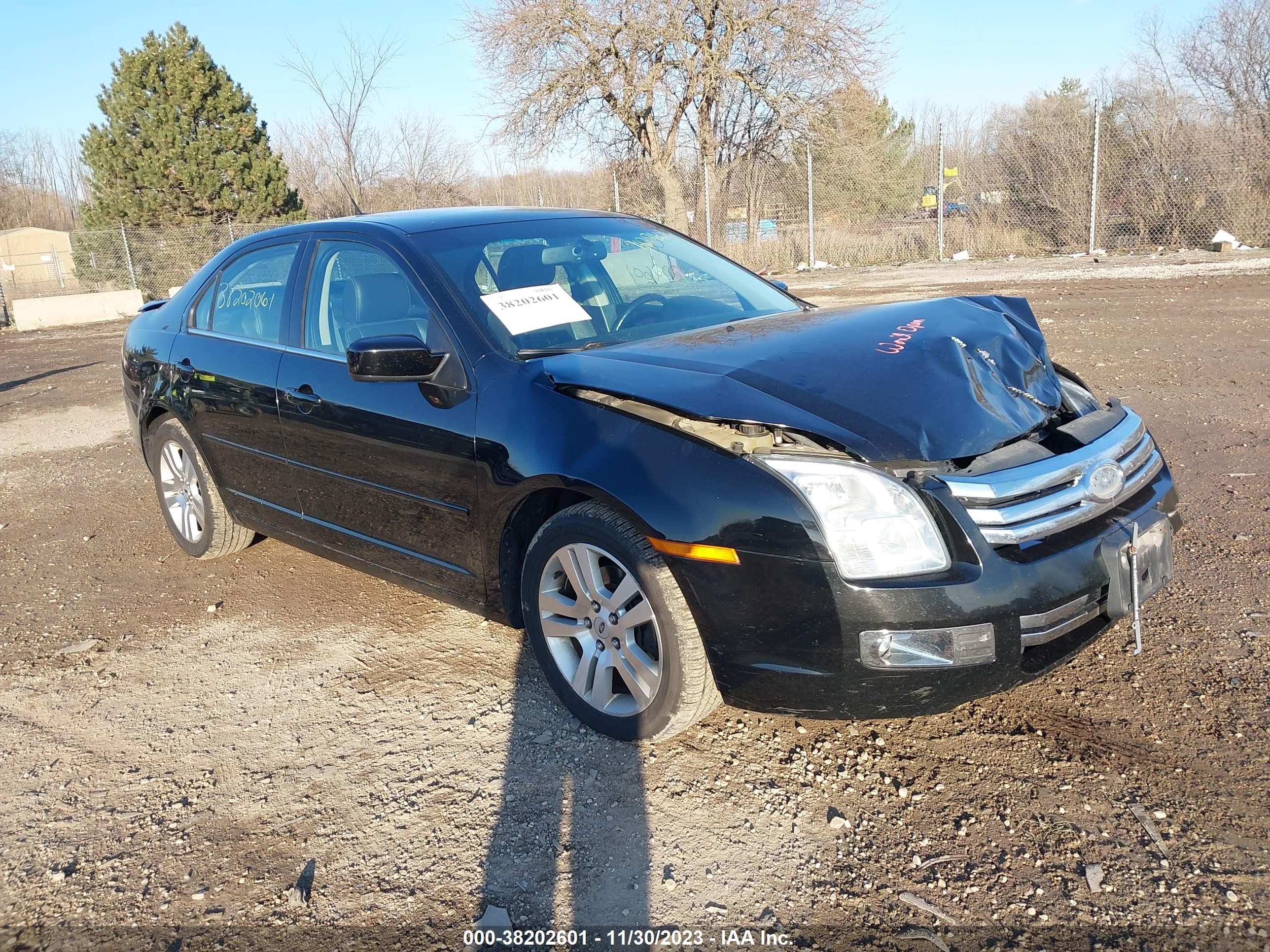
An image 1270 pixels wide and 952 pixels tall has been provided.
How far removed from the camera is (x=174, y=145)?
2552cm

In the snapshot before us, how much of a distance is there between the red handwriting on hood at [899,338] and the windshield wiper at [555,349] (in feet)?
3.11

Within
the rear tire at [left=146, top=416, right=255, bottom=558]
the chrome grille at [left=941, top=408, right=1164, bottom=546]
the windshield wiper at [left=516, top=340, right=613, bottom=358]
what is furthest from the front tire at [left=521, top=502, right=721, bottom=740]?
the rear tire at [left=146, top=416, right=255, bottom=558]

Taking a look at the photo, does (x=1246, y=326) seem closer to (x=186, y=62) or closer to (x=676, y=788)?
(x=676, y=788)

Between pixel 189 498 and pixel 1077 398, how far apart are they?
13.7ft

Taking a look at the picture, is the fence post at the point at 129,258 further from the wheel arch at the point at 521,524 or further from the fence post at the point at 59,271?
the wheel arch at the point at 521,524

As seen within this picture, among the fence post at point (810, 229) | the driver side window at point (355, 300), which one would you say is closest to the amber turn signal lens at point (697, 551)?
the driver side window at point (355, 300)

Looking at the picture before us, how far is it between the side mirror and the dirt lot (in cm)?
113

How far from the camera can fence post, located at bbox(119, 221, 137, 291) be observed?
23703 mm

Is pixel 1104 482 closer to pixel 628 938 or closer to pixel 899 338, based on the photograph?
pixel 899 338

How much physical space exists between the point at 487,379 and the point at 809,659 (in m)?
1.40

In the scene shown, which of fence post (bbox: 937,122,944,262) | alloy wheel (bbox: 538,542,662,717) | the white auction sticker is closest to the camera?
alloy wheel (bbox: 538,542,662,717)

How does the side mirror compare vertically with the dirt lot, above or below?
above

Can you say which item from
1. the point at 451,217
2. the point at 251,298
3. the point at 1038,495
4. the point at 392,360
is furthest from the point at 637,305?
the point at 251,298

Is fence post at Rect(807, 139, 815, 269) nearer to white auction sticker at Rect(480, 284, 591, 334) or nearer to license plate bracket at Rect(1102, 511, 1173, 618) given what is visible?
white auction sticker at Rect(480, 284, 591, 334)
